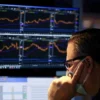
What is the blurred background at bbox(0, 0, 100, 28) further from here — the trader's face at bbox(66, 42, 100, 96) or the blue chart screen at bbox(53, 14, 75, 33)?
the trader's face at bbox(66, 42, 100, 96)

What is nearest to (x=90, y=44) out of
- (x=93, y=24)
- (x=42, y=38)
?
(x=42, y=38)

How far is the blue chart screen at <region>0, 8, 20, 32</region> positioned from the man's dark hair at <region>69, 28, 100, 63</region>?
0.67 m

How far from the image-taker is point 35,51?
2004 millimetres

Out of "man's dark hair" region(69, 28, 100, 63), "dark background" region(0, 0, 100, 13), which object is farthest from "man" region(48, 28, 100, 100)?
"dark background" region(0, 0, 100, 13)

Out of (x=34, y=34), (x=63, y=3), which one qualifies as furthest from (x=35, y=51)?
(x=63, y=3)

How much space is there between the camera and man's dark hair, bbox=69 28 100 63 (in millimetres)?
1316

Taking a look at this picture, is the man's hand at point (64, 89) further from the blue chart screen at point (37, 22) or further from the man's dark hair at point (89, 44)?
the blue chart screen at point (37, 22)

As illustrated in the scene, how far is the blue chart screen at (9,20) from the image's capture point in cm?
192

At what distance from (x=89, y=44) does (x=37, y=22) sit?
2.39 feet

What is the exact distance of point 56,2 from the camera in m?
2.06

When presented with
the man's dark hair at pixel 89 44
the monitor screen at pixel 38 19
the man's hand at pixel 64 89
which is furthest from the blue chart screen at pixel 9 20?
the man's dark hair at pixel 89 44

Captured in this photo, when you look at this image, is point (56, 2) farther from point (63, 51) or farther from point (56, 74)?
point (56, 74)

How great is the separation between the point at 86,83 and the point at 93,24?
0.99m

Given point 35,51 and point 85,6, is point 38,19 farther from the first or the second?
point 85,6
